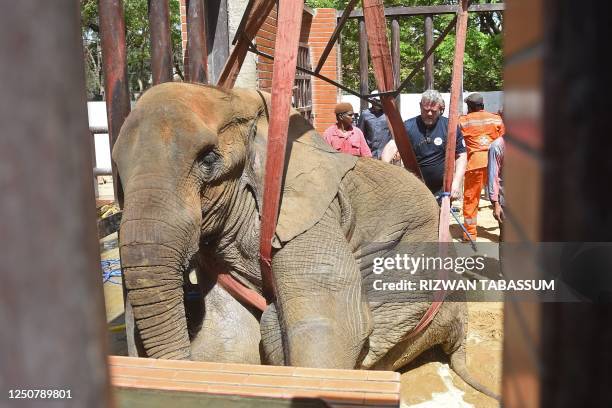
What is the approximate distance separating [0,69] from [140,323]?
238cm

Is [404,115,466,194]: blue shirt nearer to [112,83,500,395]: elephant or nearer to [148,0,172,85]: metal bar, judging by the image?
[112,83,500,395]: elephant

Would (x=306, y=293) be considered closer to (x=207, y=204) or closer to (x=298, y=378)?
(x=207, y=204)

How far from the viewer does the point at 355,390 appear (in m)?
1.58

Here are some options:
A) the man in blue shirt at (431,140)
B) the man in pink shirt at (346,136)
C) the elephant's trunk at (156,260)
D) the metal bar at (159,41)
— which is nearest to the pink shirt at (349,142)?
the man in pink shirt at (346,136)

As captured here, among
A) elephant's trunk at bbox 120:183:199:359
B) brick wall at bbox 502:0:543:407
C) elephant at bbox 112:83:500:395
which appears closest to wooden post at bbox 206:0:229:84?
elephant at bbox 112:83:500:395

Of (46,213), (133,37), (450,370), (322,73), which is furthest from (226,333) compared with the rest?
(133,37)

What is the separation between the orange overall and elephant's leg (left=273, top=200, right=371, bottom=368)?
465 centimetres

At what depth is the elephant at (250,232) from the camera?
2.57 metres

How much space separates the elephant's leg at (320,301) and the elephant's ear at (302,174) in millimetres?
69

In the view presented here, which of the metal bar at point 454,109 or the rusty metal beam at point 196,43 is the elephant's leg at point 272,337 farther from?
the rusty metal beam at point 196,43

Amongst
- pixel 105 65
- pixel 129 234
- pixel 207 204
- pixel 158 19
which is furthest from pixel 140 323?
pixel 158 19

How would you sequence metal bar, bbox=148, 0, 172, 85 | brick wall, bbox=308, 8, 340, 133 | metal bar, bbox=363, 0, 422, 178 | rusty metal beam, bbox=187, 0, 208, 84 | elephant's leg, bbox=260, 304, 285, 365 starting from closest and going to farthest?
1. elephant's leg, bbox=260, 304, 285, 365
2. metal bar, bbox=363, 0, 422, 178
3. metal bar, bbox=148, 0, 172, 85
4. rusty metal beam, bbox=187, 0, 208, 84
5. brick wall, bbox=308, 8, 340, 133

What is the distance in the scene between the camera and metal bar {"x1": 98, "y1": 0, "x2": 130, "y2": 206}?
3.66 metres

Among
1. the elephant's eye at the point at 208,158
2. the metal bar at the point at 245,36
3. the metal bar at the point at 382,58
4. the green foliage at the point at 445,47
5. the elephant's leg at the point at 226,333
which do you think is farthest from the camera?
the green foliage at the point at 445,47
